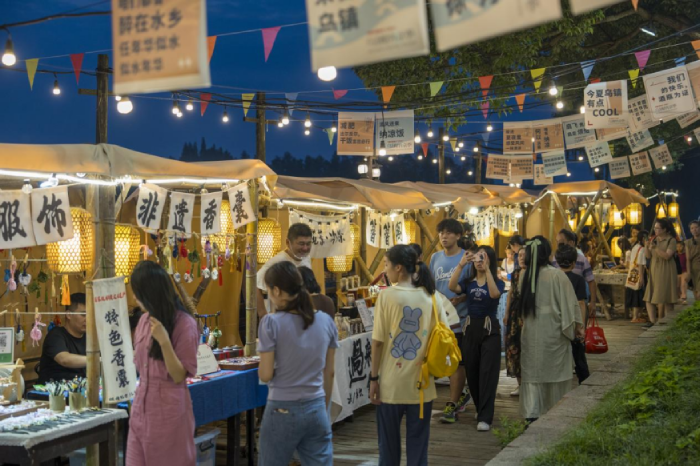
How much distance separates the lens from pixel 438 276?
833 centimetres

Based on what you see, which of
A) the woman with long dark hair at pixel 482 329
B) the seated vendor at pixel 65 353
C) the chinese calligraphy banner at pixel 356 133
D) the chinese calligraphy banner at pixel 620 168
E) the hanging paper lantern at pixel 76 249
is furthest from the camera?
the chinese calligraphy banner at pixel 620 168

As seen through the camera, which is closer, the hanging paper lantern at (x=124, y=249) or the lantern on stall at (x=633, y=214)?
the hanging paper lantern at (x=124, y=249)

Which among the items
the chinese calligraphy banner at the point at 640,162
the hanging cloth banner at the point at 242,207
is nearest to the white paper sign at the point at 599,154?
the chinese calligraphy banner at the point at 640,162

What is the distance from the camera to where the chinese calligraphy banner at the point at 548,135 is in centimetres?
1582

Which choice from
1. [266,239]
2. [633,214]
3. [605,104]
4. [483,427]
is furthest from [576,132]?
[483,427]

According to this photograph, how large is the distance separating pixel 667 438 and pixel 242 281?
857 cm

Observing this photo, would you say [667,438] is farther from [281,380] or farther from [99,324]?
[99,324]

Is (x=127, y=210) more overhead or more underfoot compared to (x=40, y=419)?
more overhead

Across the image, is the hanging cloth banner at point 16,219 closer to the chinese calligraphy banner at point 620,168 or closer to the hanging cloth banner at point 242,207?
the hanging cloth banner at point 242,207

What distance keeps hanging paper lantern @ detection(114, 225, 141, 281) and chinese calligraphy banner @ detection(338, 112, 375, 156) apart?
8.34 meters

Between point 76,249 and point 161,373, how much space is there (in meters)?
1.84

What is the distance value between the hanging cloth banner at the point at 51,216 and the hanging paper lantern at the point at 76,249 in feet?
1.23

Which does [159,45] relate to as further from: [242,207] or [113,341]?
[242,207]

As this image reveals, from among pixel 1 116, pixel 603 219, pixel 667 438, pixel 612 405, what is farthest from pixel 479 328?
pixel 1 116
